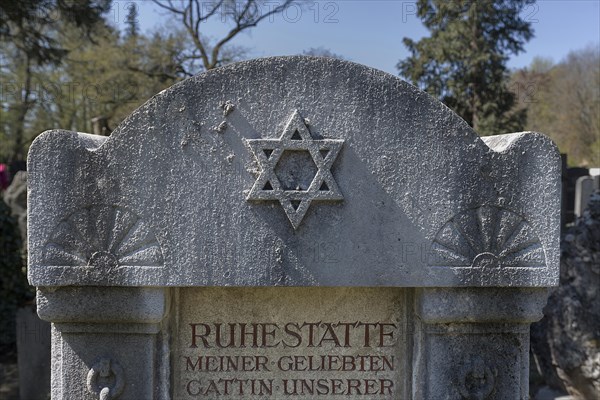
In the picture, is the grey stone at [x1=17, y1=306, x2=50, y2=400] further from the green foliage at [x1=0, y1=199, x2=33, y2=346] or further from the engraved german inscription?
the engraved german inscription

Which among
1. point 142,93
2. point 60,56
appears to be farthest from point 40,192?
point 142,93

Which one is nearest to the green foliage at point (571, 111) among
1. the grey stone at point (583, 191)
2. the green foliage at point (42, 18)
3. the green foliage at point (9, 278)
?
the grey stone at point (583, 191)

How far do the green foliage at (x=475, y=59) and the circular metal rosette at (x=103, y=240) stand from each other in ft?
45.9

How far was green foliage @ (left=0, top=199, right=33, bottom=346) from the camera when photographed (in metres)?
5.73

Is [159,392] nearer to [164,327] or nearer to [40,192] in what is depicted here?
[164,327]

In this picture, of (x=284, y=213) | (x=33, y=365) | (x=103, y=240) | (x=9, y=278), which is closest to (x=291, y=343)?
(x=284, y=213)

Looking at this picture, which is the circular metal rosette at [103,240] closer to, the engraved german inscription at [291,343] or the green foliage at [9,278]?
the engraved german inscription at [291,343]

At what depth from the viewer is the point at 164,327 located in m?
2.17

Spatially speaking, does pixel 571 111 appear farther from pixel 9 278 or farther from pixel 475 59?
pixel 9 278

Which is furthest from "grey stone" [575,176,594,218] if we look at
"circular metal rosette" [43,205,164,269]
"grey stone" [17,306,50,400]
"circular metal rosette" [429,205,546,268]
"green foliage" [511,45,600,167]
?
"green foliage" [511,45,600,167]

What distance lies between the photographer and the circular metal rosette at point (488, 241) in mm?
2064

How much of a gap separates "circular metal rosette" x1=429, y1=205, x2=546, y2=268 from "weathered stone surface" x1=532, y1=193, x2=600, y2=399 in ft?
7.56

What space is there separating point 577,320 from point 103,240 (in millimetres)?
3628

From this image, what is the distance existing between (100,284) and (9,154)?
2386cm
